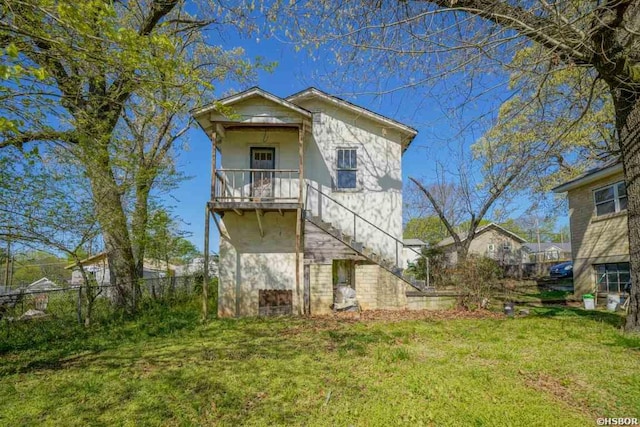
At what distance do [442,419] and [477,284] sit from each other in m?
8.04

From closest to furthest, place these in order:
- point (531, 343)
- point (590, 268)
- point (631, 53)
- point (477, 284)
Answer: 1. point (631, 53)
2. point (531, 343)
3. point (477, 284)
4. point (590, 268)

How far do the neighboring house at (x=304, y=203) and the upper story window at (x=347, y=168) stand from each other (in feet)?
0.11

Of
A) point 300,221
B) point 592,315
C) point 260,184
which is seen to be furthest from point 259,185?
point 592,315

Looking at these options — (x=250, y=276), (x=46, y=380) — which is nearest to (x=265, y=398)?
(x=46, y=380)

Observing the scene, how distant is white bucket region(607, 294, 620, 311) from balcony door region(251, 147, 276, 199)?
1079cm

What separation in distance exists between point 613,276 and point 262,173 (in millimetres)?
12069

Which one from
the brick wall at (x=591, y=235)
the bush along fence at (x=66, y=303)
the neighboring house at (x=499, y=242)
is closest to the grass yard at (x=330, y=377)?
the bush along fence at (x=66, y=303)

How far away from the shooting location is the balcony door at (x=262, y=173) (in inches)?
457

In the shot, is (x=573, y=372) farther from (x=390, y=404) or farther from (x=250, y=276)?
(x=250, y=276)

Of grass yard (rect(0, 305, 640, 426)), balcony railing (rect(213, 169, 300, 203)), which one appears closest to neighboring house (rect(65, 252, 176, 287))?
grass yard (rect(0, 305, 640, 426))

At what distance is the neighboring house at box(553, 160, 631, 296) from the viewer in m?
11.6

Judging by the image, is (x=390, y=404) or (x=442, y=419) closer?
(x=442, y=419)

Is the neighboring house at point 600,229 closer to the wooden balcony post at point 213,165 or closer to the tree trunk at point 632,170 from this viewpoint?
the tree trunk at point 632,170

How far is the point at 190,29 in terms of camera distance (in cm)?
1184
